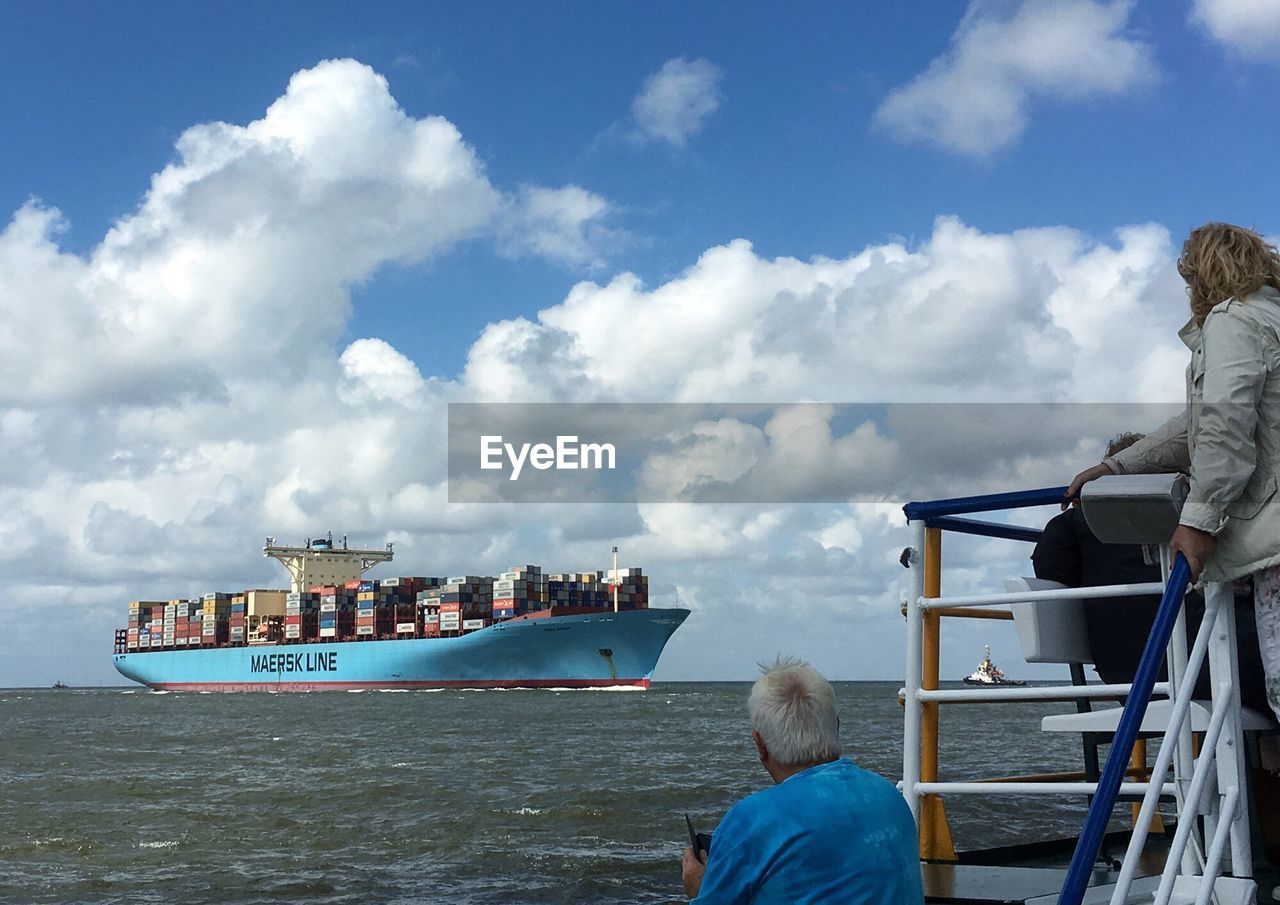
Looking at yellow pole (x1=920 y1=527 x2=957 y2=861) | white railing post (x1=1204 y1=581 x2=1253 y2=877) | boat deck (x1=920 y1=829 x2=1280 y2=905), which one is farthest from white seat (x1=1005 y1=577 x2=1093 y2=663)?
white railing post (x1=1204 y1=581 x2=1253 y2=877)

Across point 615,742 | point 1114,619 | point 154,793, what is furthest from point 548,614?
point 1114,619

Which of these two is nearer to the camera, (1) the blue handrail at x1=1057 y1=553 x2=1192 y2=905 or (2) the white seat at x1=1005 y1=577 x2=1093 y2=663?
(1) the blue handrail at x1=1057 y1=553 x2=1192 y2=905

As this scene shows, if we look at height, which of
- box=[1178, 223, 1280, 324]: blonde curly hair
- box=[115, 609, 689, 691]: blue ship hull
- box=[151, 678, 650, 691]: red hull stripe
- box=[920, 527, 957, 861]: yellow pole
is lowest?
box=[151, 678, 650, 691]: red hull stripe

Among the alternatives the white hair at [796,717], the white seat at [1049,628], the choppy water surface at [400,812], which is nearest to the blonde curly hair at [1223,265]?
the white seat at [1049,628]

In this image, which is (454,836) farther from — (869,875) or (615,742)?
(615,742)

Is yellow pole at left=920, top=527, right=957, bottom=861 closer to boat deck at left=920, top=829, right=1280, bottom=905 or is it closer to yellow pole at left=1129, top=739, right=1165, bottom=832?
boat deck at left=920, top=829, right=1280, bottom=905

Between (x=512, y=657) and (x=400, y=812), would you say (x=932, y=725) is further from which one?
(x=512, y=657)
